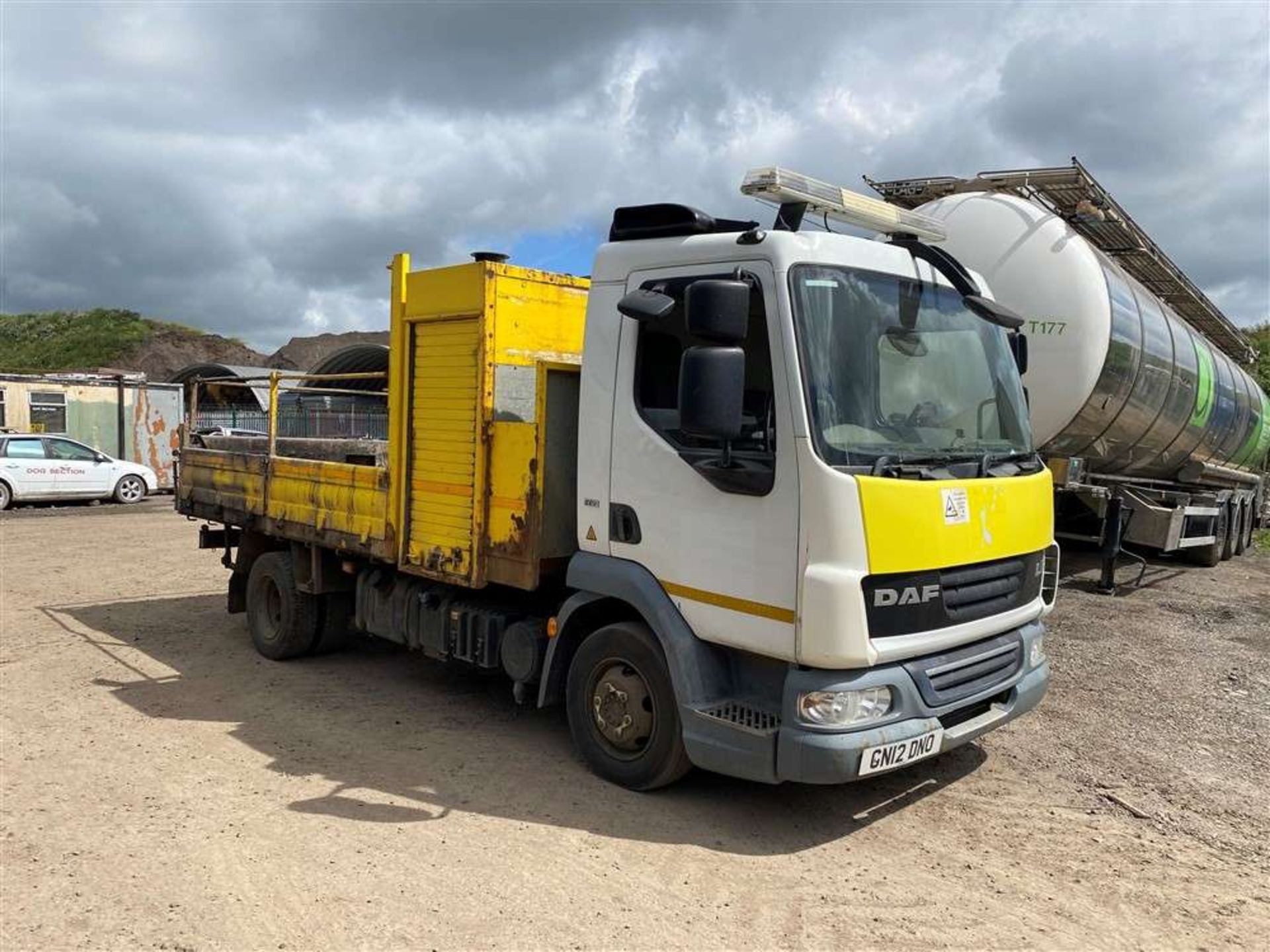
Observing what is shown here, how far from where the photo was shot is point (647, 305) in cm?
426

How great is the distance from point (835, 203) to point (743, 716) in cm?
245

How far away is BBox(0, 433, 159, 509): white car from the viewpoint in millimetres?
17625

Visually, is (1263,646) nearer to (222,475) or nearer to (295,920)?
(295,920)

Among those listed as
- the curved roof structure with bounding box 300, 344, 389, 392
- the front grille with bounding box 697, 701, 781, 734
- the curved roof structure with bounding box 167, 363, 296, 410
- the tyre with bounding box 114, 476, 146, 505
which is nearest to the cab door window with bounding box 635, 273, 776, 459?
the front grille with bounding box 697, 701, 781, 734

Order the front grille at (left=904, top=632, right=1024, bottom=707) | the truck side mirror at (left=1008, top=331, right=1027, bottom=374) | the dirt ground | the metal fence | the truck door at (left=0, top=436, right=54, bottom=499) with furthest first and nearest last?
the truck door at (left=0, top=436, right=54, bottom=499) < the metal fence < the truck side mirror at (left=1008, top=331, right=1027, bottom=374) < the front grille at (left=904, top=632, right=1024, bottom=707) < the dirt ground

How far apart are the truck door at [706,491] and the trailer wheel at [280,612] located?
11.4 feet

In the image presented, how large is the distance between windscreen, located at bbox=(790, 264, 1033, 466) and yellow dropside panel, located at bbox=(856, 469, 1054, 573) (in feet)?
0.57

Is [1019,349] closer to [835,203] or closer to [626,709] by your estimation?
[835,203]

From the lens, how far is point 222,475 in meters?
7.89

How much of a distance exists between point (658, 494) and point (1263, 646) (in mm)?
6889

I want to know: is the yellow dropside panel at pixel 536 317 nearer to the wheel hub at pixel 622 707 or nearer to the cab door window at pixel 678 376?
the cab door window at pixel 678 376

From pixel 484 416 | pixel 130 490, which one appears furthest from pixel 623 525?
pixel 130 490

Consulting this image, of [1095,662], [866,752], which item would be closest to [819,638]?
[866,752]

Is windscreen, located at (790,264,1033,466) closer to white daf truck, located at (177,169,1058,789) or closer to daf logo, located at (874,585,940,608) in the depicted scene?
white daf truck, located at (177,169,1058,789)
